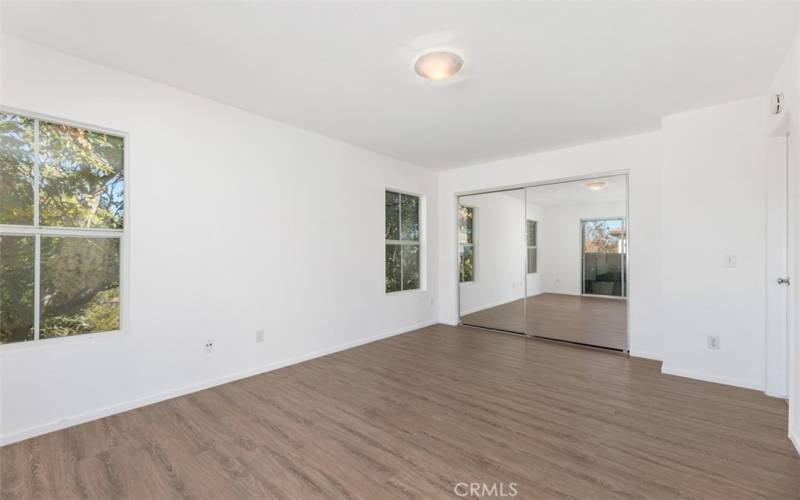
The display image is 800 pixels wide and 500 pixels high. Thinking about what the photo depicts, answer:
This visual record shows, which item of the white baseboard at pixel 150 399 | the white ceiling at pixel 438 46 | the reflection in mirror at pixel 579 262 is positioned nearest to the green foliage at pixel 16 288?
the white baseboard at pixel 150 399

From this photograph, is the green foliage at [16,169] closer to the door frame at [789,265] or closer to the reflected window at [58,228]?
the reflected window at [58,228]

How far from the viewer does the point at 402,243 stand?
17.6 ft

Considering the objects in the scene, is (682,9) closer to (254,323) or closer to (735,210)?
(735,210)

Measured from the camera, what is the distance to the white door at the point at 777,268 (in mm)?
2924

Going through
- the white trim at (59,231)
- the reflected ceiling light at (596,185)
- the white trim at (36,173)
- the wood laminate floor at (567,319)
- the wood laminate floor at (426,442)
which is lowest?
the wood laminate floor at (426,442)

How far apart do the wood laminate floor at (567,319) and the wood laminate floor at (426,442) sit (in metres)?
1.05

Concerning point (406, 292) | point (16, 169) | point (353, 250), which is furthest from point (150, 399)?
point (406, 292)

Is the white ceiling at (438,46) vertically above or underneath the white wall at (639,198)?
above

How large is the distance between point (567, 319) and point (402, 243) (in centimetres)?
269

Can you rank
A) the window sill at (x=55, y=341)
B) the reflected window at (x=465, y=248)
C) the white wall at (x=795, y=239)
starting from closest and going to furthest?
the white wall at (x=795, y=239), the window sill at (x=55, y=341), the reflected window at (x=465, y=248)

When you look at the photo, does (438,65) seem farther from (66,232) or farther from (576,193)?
(576,193)

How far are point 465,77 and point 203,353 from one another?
3.31m

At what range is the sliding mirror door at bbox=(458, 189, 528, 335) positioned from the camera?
17.2ft

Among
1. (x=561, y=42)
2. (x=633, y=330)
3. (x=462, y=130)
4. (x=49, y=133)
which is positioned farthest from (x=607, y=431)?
(x=49, y=133)
